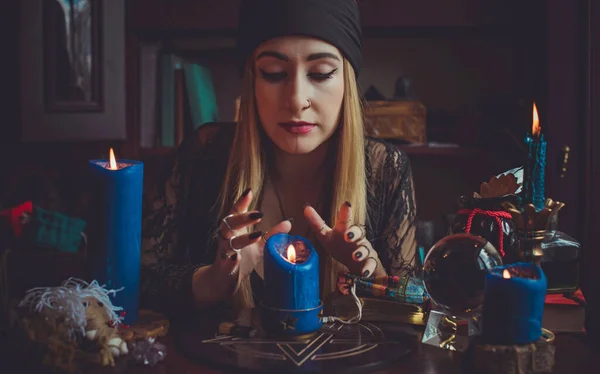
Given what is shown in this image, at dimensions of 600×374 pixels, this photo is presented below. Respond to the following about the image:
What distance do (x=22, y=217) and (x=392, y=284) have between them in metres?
1.33

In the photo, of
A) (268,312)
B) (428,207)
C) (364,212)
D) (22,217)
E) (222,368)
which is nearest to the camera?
(222,368)

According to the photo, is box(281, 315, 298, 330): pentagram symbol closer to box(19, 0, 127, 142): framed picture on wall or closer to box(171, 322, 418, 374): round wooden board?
box(171, 322, 418, 374): round wooden board

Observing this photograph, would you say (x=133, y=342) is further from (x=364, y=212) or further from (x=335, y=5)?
(x=335, y=5)

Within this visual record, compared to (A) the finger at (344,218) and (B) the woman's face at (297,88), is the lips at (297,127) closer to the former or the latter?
(B) the woman's face at (297,88)

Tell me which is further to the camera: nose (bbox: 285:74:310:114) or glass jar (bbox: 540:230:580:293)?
nose (bbox: 285:74:310:114)

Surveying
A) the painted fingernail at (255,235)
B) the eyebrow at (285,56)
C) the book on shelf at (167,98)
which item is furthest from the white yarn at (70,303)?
the book on shelf at (167,98)

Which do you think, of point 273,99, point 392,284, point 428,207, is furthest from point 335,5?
point 428,207

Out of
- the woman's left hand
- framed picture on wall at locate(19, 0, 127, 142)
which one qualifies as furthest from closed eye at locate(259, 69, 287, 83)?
framed picture on wall at locate(19, 0, 127, 142)

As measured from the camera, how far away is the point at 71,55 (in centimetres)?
206

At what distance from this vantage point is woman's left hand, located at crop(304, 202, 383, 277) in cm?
98

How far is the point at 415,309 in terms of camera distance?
3.24 ft

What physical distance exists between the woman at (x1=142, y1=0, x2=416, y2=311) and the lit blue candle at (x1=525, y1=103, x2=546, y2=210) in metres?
0.27

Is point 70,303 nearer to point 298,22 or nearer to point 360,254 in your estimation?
point 360,254

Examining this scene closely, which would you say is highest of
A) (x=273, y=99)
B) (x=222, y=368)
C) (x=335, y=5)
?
(x=335, y=5)
